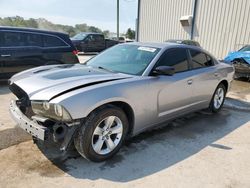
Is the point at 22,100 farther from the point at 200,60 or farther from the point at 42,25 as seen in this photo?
the point at 42,25

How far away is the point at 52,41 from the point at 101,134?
4939 mm

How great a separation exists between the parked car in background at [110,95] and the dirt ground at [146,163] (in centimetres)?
27

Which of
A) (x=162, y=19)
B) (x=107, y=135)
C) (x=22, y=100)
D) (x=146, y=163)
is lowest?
(x=146, y=163)

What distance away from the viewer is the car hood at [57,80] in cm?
287

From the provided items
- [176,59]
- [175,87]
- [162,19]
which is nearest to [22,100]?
[175,87]

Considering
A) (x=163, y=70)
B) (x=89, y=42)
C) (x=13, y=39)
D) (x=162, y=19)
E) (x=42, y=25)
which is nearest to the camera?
(x=163, y=70)

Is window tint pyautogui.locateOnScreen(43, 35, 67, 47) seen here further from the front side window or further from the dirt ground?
the front side window

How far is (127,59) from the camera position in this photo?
160 inches

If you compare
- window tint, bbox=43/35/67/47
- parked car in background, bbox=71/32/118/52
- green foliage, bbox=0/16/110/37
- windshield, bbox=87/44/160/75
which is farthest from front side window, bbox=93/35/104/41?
windshield, bbox=87/44/160/75

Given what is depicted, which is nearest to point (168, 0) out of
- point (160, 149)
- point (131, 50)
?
point (131, 50)

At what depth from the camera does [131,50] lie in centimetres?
425

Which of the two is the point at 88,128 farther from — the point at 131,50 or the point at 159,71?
the point at 131,50

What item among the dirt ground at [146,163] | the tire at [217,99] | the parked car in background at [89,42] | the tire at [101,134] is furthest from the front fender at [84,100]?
the parked car in background at [89,42]

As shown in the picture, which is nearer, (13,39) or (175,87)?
(175,87)
